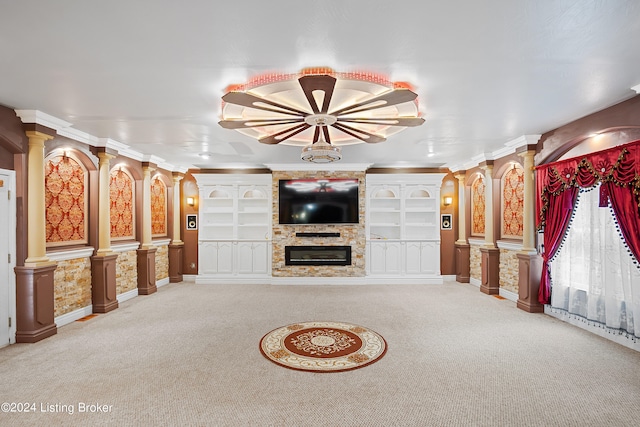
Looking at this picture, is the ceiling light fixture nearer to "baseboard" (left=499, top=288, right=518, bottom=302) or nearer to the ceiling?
the ceiling

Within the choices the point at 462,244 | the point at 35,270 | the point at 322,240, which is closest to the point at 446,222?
the point at 462,244

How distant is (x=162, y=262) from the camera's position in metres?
7.36

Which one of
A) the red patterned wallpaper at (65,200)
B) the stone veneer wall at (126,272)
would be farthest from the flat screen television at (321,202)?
the red patterned wallpaper at (65,200)

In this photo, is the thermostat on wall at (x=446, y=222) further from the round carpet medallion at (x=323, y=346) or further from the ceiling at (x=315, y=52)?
the round carpet medallion at (x=323, y=346)

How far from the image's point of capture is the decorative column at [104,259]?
5043mm

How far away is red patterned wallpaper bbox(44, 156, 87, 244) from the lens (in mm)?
4383

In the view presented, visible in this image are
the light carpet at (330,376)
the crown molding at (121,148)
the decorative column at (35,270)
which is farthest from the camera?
the crown molding at (121,148)

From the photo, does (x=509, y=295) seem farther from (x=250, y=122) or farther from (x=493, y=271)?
(x=250, y=122)

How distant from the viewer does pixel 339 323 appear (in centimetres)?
454

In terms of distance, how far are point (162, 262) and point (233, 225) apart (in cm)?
184

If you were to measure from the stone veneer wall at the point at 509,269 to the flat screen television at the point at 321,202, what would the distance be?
3082mm

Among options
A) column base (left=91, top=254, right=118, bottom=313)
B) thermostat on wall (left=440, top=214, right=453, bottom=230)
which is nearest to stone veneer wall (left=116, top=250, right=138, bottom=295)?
column base (left=91, top=254, right=118, bottom=313)

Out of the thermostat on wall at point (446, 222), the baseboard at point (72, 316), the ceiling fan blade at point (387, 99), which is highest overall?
the ceiling fan blade at point (387, 99)

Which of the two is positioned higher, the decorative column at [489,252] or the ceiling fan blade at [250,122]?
the ceiling fan blade at [250,122]
